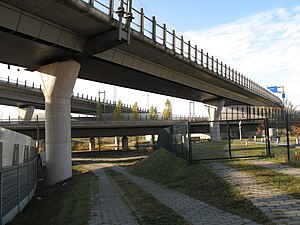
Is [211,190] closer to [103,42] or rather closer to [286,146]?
[286,146]

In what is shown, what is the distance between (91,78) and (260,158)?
22.1m

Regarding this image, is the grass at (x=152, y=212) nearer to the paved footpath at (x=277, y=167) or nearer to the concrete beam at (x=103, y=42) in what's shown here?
the paved footpath at (x=277, y=167)

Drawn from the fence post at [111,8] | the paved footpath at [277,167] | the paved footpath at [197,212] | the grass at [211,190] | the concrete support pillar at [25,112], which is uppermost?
the fence post at [111,8]

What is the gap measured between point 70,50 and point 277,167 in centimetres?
1625

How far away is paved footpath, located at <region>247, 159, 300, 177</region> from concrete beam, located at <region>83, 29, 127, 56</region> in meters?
11.8

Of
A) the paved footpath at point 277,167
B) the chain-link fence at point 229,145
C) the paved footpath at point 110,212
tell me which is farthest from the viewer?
the chain-link fence at point 229,145

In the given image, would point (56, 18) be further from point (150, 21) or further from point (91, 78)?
point (91, 78)

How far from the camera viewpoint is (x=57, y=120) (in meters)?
24.1

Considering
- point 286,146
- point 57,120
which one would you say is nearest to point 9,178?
point 57,120

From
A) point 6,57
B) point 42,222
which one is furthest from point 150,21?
point 42,222

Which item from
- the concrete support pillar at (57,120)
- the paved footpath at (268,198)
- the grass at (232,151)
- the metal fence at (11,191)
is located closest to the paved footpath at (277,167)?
the paved footpath at (268,198)

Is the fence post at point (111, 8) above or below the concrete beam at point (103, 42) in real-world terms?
above

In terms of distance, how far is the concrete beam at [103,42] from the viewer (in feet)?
69.0

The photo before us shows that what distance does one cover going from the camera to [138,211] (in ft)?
29.6
